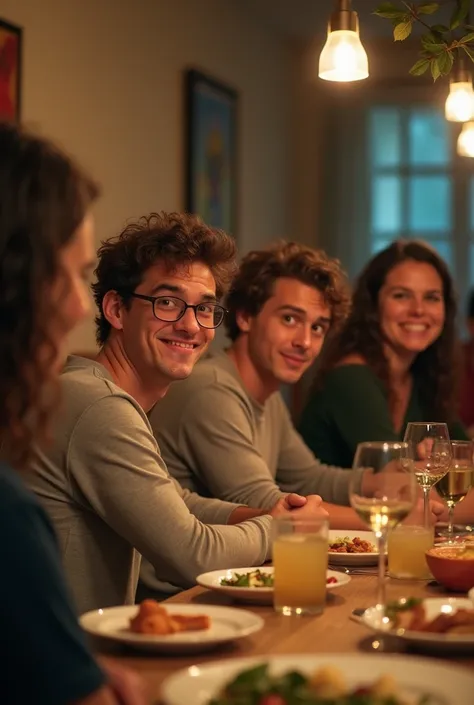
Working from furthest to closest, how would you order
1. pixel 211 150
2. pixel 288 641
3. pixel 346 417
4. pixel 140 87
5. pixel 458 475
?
pixel 211 150 → pixel 140 87 → pixel 346 417 → pixel 458 475 → pixel 288 641

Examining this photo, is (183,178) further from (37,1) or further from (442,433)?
(442,433)

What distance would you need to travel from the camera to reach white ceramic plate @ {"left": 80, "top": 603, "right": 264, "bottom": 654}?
1.29 meters

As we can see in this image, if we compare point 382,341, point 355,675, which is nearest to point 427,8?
point 355,675

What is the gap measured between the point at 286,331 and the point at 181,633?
5.07ft

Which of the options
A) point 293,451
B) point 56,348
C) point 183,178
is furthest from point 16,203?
point 183,178

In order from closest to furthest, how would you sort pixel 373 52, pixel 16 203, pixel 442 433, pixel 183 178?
pixel 16 203, pixel 442 433, pixel 183 178, pixel 373 52

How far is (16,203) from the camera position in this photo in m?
1.15

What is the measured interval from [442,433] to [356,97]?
538cm

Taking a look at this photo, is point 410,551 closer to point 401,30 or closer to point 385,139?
point 401,30

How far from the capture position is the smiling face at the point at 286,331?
2.82 m

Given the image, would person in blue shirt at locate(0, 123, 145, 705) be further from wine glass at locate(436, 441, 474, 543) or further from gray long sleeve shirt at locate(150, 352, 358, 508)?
gray long sleeve shirt at locate(150, 352, 358, 508)

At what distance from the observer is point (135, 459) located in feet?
5.94

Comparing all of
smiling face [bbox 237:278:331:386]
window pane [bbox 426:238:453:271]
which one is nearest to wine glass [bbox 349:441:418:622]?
smiling face [bbox 237:278:331:386]

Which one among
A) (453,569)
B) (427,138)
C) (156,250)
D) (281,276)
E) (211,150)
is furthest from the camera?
(427,138)
